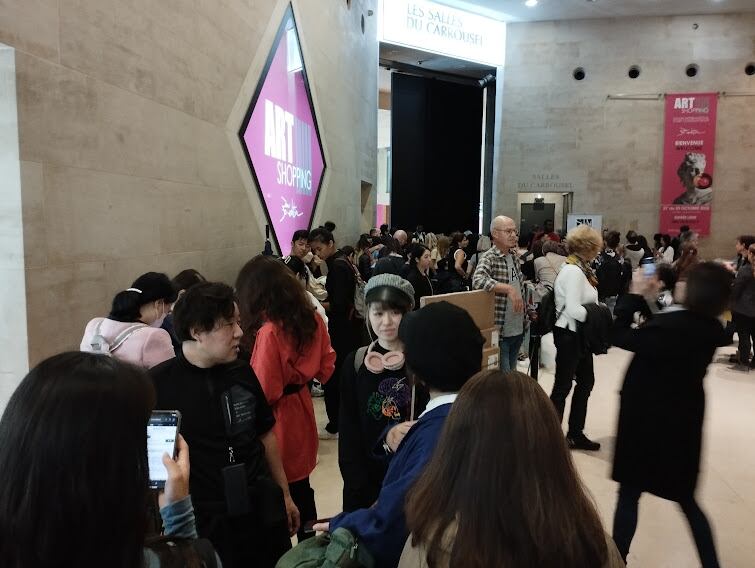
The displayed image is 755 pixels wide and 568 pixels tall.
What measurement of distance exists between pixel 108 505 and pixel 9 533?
0.43ft

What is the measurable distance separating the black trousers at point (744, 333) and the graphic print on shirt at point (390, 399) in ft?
20.2

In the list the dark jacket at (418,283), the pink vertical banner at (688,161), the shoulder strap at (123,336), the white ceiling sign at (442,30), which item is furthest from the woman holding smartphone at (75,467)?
the pink vertical banner at (688,161)

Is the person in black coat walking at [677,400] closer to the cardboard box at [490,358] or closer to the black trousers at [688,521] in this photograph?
the black trousers at [688,521]

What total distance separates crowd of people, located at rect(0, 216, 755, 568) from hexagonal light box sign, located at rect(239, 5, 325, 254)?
304cm

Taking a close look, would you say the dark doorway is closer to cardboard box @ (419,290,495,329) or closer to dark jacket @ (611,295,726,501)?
cardboard box @ (419,290,495,329)

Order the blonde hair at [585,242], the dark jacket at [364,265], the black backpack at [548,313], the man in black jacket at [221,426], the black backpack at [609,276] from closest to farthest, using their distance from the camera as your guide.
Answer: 1. the man in black jacket at [221,426]
2. the blonde hair at [585,242]
3. the black backpack at [548,313]
4. the dark jacket at [364,265]
5. the black backpack at [609,276]

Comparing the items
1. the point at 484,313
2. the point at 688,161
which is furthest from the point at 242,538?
the point at 688,161

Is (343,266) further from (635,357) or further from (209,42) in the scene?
(635,357)

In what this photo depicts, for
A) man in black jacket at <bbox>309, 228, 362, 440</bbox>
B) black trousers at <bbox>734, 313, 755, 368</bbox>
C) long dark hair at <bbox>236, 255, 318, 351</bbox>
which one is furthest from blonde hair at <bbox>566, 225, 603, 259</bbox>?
black trousers at <bbox>734, 313, 755, 368</bbox>

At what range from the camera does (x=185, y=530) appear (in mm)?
1220

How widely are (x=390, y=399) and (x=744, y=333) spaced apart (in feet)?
21.1

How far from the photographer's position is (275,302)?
7.93ft

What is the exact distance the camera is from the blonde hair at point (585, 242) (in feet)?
13.3

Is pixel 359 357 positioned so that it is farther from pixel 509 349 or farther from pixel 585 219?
pixel 585 219
